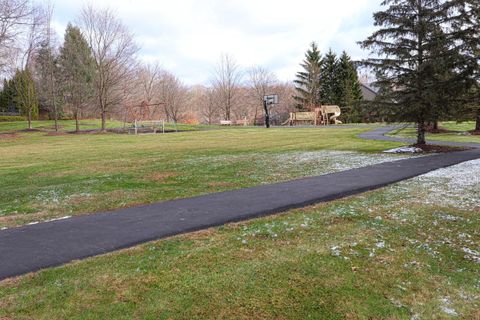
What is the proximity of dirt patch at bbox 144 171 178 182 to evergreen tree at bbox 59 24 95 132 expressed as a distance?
2330 centimetres

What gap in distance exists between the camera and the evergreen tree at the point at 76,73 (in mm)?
31031

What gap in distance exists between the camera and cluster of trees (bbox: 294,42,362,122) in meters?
44.4

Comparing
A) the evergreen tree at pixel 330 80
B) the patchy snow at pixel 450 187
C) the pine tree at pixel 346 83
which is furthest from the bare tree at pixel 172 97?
the patchy snow at pixel 450 187

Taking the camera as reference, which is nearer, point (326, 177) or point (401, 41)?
point (326, 177)

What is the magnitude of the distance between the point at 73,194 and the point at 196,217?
325 centimetres

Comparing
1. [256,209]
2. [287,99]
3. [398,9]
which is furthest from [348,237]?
[287,99]

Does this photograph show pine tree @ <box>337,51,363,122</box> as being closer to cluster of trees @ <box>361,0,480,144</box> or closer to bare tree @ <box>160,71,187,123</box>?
bare tree @ <box>160,71,187,123</box>

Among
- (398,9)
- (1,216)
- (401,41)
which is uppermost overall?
(398,9)

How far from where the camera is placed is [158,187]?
7.82m

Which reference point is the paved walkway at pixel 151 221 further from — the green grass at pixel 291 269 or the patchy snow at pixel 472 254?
the patchy snow at pixel 472 254

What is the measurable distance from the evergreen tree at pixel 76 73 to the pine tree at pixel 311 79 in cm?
2546

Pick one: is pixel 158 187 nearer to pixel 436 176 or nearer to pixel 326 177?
pixel 326 177

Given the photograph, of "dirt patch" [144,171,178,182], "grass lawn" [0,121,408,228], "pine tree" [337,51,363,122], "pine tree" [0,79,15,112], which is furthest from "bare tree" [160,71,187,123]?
"dirt patch" [144,171,178,182]

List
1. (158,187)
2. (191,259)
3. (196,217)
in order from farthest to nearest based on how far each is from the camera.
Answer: (158,187)
(196,217)
(191,259)
